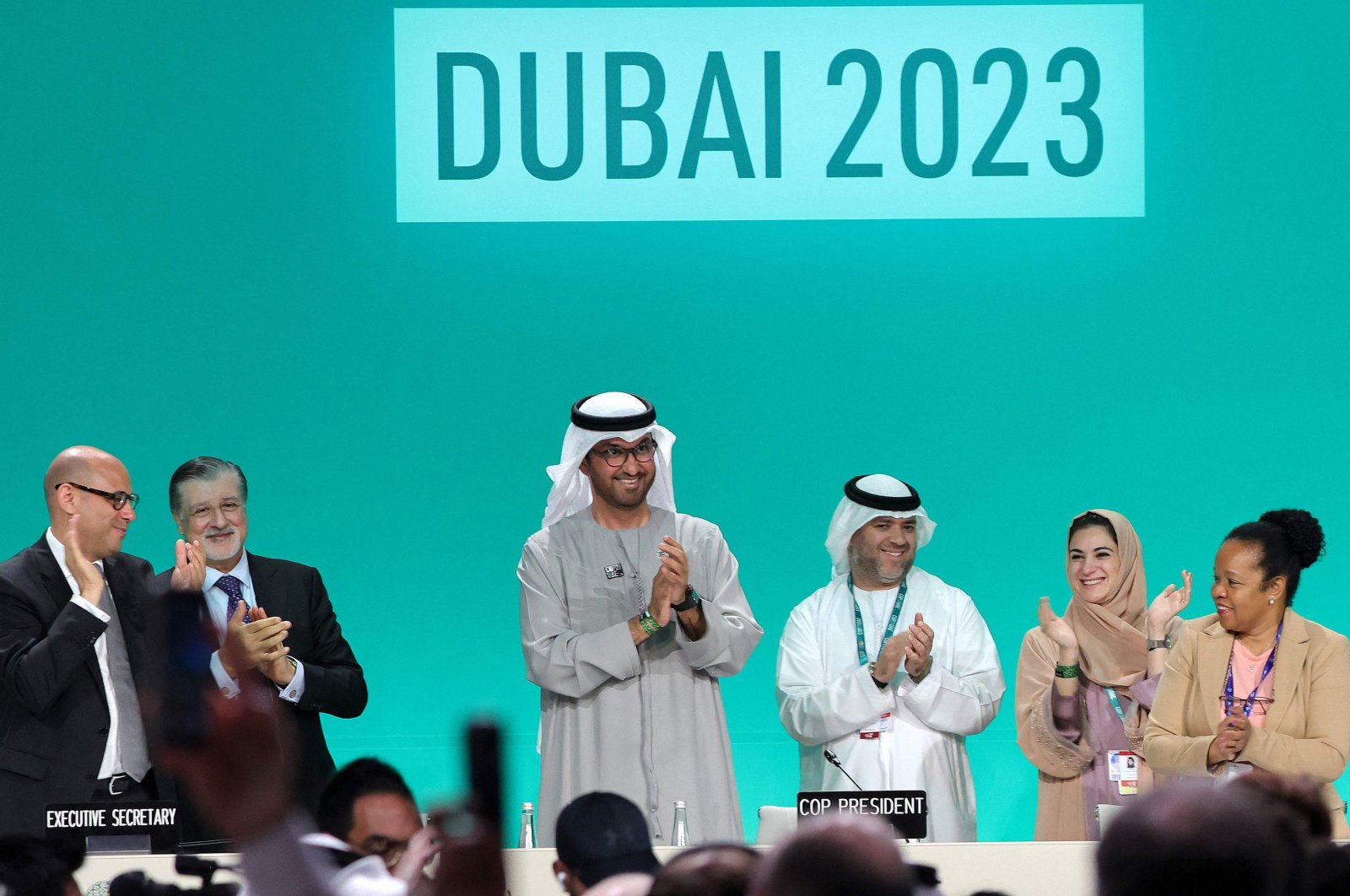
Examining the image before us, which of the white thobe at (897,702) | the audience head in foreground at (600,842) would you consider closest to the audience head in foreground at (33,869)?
the audience head in foreground at (600,842)

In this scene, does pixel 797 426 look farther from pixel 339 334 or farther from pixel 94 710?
pixel 94 710

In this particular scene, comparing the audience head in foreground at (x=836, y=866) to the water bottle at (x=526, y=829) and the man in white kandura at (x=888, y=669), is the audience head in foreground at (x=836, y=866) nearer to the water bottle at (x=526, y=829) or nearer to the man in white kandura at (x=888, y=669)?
the water bottle at (x=526, y=829)

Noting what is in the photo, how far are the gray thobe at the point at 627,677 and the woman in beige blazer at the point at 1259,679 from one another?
108 centimetres

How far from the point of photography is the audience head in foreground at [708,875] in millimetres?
1484

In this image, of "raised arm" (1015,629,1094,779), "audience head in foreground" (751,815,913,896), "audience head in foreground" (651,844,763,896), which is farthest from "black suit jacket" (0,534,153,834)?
"audience head in foreground" (751,815,913,896)

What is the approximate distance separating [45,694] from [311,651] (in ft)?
2.36

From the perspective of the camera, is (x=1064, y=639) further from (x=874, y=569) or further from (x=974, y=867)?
(x=974, y=867)

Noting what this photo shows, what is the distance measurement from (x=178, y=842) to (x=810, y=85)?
3.61 meters

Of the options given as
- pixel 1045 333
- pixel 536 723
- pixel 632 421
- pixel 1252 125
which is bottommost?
pixel 536 723

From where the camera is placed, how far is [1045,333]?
20.3 feet

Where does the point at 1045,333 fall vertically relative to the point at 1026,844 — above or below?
above

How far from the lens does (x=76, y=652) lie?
387 cm

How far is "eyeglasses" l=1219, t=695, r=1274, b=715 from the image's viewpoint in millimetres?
3885

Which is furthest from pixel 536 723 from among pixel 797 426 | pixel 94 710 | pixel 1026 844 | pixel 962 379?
pixel 1026 844
